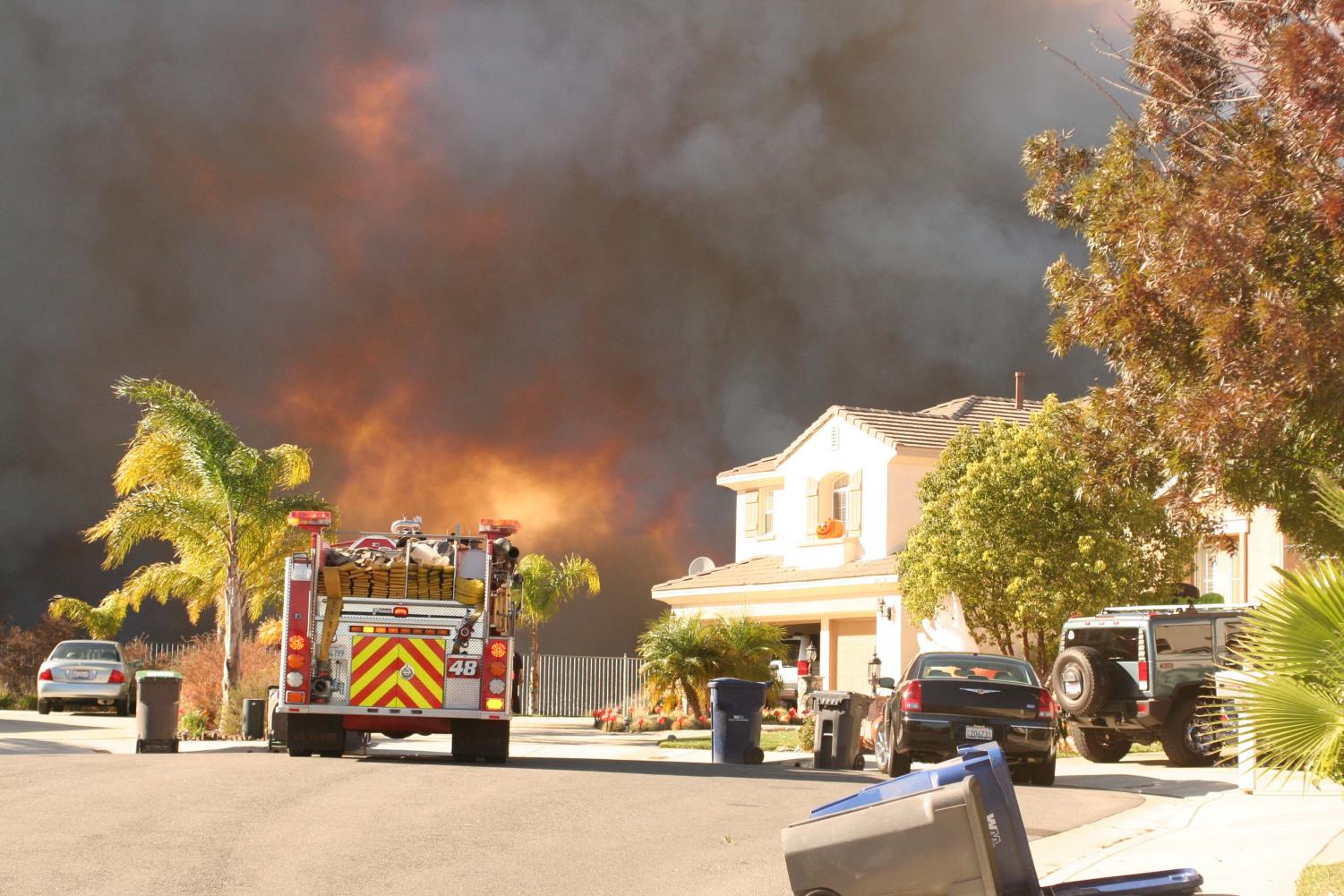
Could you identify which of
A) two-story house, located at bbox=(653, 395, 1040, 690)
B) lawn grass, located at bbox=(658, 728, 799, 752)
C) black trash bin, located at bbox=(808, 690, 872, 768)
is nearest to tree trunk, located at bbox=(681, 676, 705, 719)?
lawn grass, located at bbox=(658, 728, 799, 752)

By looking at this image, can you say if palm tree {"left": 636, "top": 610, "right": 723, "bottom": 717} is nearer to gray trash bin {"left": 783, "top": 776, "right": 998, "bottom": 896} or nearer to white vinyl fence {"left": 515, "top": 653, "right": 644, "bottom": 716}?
white vinyl fence {"left": 515, "top": 653, "right": 644, "bottom": 716}

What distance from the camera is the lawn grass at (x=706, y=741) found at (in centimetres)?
2450

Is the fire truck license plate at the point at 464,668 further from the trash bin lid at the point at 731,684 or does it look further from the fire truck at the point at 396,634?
the trash bin lid at the point at 731,684

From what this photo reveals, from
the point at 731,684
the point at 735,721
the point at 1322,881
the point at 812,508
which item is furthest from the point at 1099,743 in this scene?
the point at 812,508

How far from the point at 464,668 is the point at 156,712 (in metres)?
5.76

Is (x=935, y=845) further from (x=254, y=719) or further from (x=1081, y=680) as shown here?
(x=254, y=719)

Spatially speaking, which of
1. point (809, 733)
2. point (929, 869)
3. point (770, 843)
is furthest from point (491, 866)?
point (809, 733)

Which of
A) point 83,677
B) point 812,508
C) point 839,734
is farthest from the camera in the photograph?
point 812,508

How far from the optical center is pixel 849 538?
37188mm

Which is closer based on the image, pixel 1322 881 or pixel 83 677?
pixel 1322 881

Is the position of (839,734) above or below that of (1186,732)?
below

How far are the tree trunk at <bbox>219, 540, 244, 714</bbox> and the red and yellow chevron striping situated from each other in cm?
903

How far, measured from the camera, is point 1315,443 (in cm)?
1352

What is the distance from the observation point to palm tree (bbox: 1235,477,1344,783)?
822 centimetres
